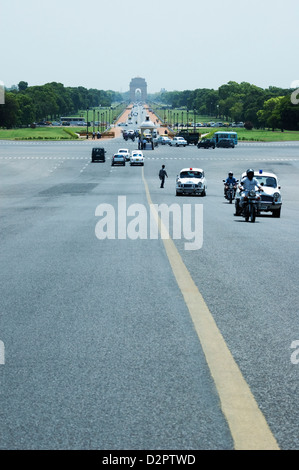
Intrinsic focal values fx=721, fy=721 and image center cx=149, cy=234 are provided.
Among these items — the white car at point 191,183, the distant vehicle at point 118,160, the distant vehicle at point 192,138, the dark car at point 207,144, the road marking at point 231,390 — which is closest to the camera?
the road marking at point 231,390

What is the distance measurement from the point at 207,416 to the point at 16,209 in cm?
2316

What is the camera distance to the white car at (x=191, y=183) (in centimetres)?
3844

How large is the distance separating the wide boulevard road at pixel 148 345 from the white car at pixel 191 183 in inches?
927

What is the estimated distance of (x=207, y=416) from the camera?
14.9 feet

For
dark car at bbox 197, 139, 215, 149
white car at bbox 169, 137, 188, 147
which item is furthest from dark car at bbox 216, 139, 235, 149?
white car at bbox 169, 137, 188, 147

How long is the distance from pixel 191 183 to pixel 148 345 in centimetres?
3248

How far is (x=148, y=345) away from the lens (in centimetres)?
634

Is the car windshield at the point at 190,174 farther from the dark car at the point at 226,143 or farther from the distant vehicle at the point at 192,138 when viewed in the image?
the distant vehicle at the point at 192,138

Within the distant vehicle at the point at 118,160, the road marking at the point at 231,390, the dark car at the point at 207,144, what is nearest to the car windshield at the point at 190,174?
the road marking at the point at 231,390

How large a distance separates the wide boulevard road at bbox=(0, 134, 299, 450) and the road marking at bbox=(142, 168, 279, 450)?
0.04ft

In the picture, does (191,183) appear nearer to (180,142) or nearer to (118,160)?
(118,160)
